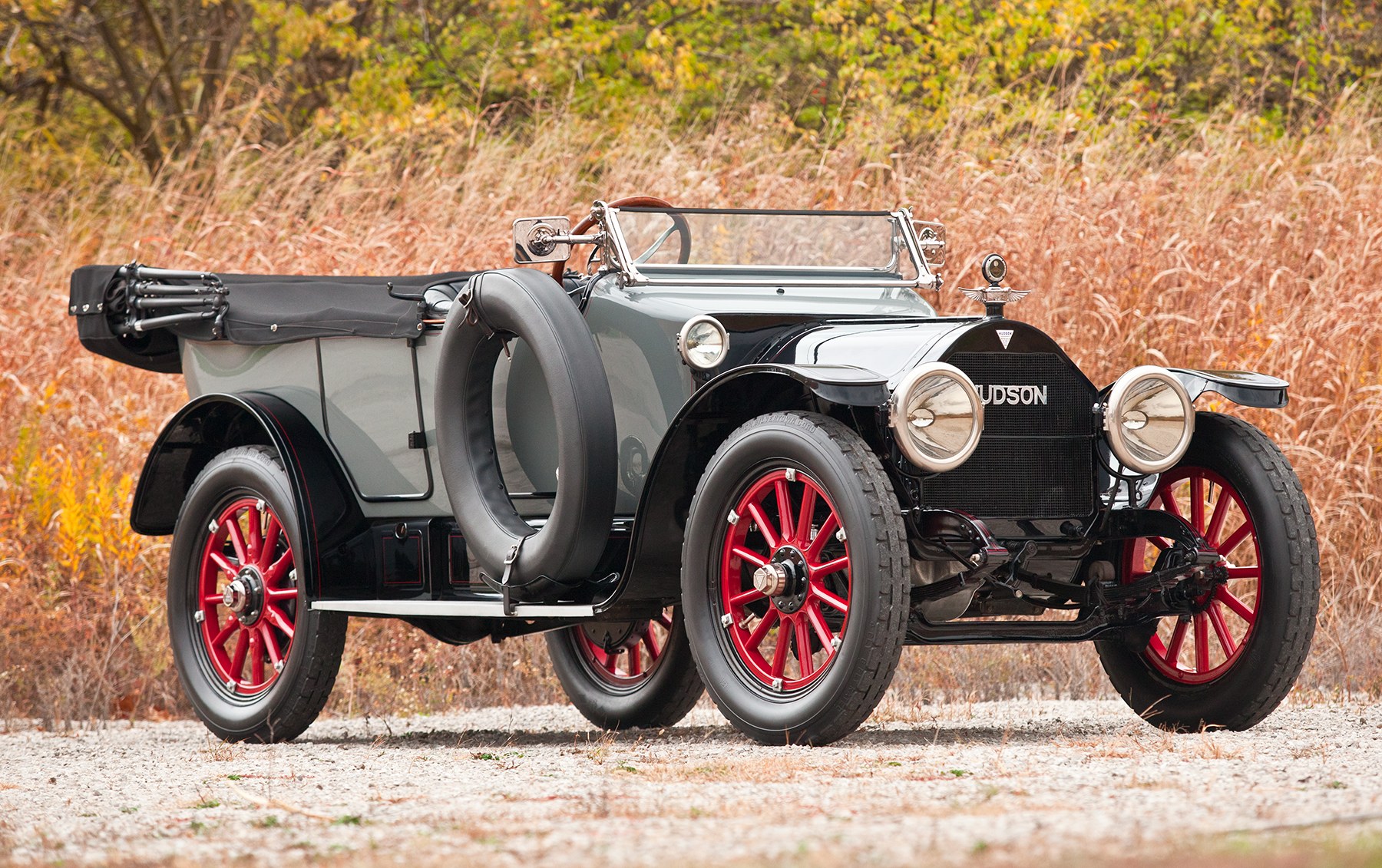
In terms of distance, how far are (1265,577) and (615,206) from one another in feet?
8.34

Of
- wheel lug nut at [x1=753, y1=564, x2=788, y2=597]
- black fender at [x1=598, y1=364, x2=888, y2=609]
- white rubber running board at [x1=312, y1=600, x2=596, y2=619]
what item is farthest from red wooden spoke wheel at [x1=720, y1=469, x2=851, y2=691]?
white rubber running board at [x1=312, y1=600, x2=596, y2=619]

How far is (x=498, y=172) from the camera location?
12156mm

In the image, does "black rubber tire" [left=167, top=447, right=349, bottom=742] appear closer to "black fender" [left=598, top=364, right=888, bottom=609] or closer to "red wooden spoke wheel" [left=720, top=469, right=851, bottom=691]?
"black fender" [left=598, top=364, right=888, bottom=609]

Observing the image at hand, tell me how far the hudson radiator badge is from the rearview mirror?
1670 millimetres

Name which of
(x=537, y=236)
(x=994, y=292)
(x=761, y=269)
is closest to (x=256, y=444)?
(x=537, y=236)

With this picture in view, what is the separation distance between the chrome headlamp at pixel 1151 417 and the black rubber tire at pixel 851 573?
77cm

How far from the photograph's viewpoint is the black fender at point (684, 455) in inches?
217

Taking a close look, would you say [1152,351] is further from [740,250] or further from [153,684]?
[153,684]

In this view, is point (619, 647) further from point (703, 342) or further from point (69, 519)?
point (69, 519)

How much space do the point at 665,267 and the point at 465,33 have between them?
11961 mm

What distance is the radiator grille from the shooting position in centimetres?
542

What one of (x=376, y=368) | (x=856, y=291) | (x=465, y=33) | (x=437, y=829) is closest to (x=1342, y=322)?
(x=856, y=291)

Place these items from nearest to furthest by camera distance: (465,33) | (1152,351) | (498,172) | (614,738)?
(614,738), (1152,351), (498,172), (465,33)

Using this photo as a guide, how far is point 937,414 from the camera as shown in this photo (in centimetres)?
512
